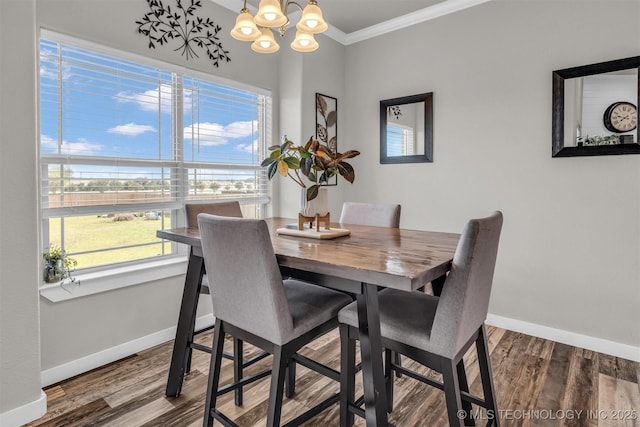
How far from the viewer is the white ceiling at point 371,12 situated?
2.98m

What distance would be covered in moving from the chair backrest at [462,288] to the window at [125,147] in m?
2.12

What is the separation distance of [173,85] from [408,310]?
2281 millimetres

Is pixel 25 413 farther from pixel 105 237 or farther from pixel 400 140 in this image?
pixel 400 140

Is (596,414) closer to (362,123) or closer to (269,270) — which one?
(269,270)

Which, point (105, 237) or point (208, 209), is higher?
point (208, 209)

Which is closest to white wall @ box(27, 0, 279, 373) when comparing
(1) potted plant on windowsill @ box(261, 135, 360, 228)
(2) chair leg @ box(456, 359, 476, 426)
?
(1) potted plant on windowsill @ box(261, 135, 360, 228)

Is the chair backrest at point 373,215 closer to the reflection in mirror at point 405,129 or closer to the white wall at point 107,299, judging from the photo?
the reflection in mirror at point 405,129

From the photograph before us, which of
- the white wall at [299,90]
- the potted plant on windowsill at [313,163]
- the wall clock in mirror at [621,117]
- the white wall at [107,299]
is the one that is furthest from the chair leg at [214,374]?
the wall clock in mirror at [621,117]

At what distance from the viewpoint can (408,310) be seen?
149 centimetres

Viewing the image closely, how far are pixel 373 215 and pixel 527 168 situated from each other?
51.0 inches

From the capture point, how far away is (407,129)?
131 inches

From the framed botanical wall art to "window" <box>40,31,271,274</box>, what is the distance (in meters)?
0.69

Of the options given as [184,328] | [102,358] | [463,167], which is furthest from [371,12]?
[102,358]

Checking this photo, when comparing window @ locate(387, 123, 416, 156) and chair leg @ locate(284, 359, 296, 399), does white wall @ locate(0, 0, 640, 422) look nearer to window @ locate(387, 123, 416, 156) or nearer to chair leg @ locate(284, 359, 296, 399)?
window @ locate(387, 123, 416, 156)
